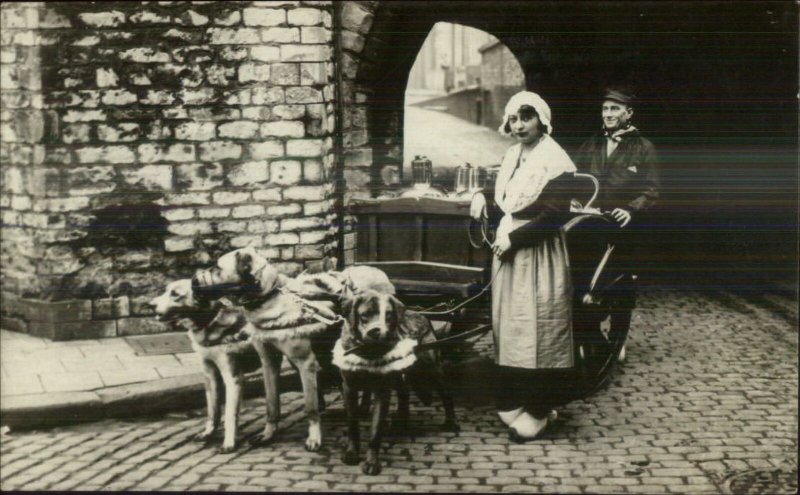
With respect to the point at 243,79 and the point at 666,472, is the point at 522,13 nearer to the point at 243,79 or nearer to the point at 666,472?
the point at 243,79

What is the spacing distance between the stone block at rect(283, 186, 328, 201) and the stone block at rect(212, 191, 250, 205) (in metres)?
0.36

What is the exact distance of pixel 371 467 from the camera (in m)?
5.55

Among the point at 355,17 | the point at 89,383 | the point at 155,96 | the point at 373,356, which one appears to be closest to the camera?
the point at 373,356

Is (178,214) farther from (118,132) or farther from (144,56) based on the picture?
(144,56)

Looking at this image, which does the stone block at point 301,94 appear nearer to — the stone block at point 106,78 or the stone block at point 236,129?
the stone block at point 236,129

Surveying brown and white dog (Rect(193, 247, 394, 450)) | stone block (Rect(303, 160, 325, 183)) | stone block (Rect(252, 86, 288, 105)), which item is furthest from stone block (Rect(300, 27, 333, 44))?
brown and white dog (Rect(193, 247, 394, 450))

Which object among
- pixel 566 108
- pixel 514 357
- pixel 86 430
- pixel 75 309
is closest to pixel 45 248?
pixel 75 309

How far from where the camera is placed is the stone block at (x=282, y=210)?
314 inches

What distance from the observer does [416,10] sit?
8102mm

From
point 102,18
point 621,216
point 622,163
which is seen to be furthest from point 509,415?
point 102,18

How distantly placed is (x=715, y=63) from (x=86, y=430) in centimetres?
783

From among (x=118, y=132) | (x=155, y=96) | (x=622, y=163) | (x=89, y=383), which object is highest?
(x=155, y=96)

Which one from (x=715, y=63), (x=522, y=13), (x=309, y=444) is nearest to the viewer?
(x=309, y=444)

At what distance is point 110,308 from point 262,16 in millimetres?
2927
